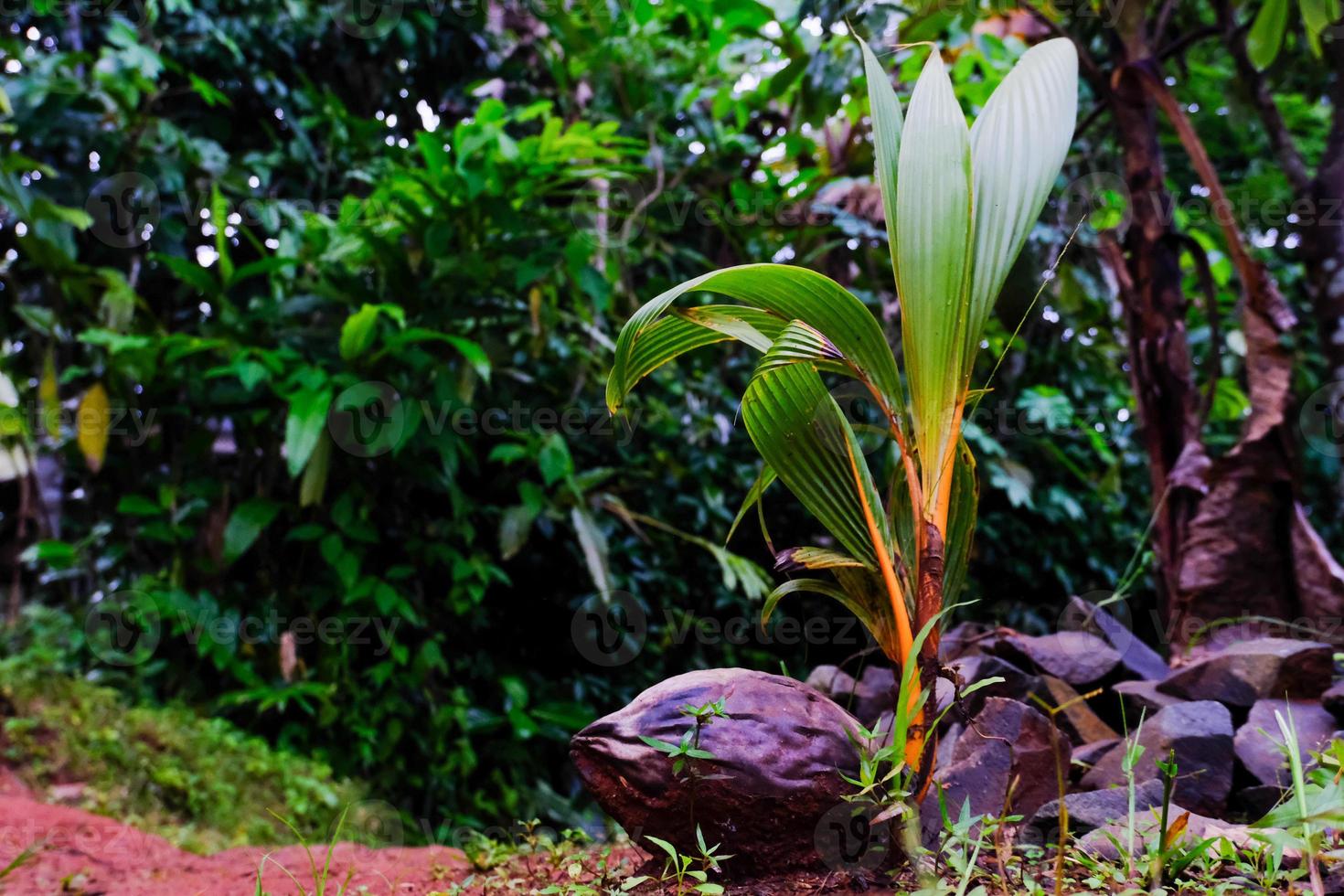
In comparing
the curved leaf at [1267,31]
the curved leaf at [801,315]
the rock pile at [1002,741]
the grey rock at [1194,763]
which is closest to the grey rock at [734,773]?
the rock pile at [1002,741]

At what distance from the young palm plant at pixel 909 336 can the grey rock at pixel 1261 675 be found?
782mm

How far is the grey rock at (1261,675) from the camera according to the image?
4.70ft

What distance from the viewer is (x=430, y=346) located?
8.34ft

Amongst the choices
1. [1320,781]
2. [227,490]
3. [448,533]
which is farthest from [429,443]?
[1320,781]

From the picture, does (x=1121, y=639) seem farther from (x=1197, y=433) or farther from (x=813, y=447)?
(x=813, y=447)

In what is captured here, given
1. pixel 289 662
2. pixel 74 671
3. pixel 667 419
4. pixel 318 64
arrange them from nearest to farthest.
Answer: pixel 289 662, pixel 74 671, pixel 667 419, pixel 318 64

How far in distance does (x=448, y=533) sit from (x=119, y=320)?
1113 millimetres

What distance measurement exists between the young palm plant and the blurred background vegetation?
133 centimetres

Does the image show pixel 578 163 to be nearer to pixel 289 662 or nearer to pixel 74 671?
pixel 289 662

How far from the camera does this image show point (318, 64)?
11.8 ft

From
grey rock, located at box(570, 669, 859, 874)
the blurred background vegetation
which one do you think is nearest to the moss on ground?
the blurred background vegetation

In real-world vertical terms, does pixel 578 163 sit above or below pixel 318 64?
below

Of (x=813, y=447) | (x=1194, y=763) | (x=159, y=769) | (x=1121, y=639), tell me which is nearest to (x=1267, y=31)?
(x=1121, y=639)

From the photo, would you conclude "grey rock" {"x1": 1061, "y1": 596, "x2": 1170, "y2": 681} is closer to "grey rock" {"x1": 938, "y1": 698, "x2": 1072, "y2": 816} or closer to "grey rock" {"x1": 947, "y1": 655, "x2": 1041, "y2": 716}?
"grey rock" {"x1": 947, "y1": 655, "x2": 1041, "y2": 716}
